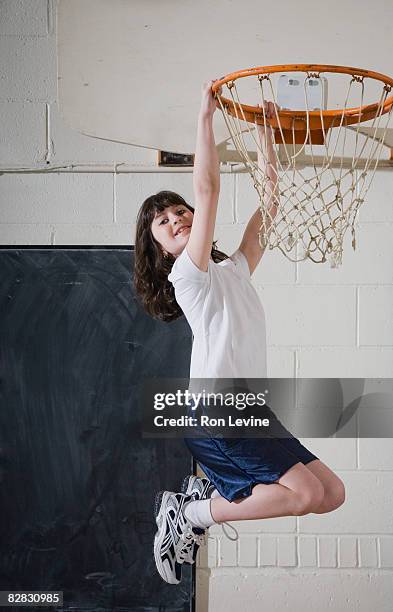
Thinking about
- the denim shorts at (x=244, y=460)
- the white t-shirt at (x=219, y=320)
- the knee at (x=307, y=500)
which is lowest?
the knee at (x=307, y=500)

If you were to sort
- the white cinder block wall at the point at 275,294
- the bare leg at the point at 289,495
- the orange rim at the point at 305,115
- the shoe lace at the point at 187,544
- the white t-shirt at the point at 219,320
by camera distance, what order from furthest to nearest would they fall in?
1. the white cinder block wall at the point at 275,294
2. the shoe lace at the point at 187,544
3. the white t-shirt at the point at 219,320
4. the bare leg at the point at 289,495
5. the orange rim at the point at 305,115

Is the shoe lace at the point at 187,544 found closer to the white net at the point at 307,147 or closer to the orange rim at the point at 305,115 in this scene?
the white net at the point at 307,147

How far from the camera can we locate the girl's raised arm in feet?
7.40

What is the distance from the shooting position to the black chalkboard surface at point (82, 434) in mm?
2947

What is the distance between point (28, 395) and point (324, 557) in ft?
4.16

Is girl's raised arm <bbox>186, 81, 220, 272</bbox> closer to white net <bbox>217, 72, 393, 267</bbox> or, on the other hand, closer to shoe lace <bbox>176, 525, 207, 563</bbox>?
white net <bbox>217, 72, 393, 267</bbox>

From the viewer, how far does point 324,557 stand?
296cm

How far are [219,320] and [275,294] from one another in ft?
1.79

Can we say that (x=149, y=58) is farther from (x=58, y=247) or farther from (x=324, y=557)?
(x=324, y=557)

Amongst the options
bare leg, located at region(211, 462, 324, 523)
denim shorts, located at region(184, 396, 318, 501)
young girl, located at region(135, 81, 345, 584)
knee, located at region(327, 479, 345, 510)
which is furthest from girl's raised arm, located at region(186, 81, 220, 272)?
knee, located at region(327, 479, 345, 510)

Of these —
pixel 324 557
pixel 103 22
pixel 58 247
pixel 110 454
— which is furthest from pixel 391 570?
pixel 103 22

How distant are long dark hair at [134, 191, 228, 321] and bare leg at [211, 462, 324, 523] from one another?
2.49 ft

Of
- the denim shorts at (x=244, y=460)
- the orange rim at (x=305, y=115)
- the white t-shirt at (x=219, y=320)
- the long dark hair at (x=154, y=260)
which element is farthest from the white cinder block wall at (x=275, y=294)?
the orange rim at (x=305, y=115)

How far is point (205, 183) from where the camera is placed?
2303 millimetres
